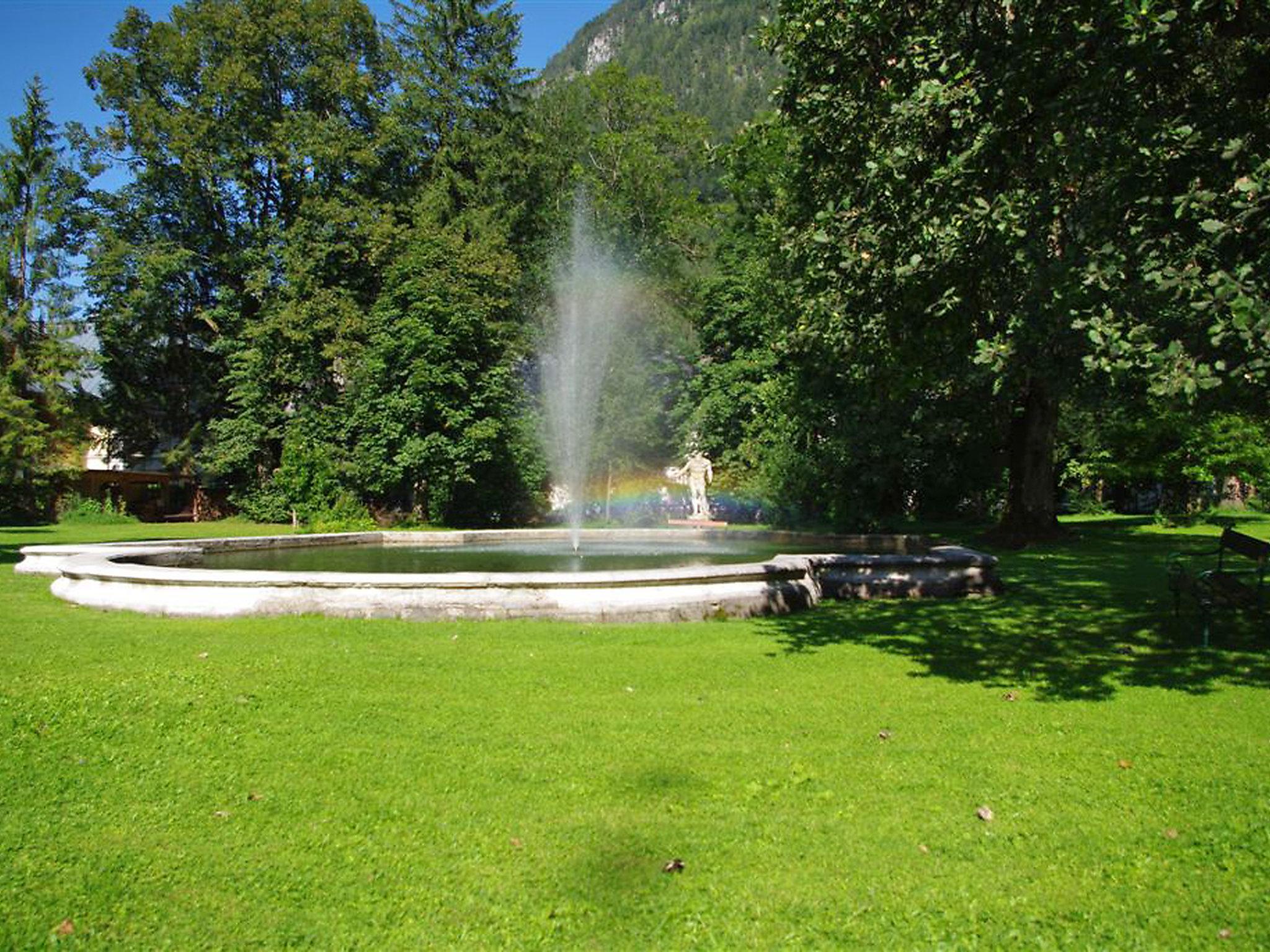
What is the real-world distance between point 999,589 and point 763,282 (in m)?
16.8

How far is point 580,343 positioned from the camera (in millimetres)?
34938

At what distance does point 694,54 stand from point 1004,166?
153731 millimetres

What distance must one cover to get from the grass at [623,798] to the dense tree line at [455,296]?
4.05 metres

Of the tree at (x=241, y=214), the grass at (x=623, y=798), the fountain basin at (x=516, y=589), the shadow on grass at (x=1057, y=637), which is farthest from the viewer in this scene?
the tree at (x=241, y=214)

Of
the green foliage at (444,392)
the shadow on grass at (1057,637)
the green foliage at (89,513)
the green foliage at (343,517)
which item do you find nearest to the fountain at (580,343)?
the green foliage at (444,392)

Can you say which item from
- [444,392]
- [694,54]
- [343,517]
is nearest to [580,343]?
[444,392]

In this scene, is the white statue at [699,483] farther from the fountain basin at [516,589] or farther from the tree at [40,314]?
the tree at [40,314]

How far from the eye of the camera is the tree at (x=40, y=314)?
105 feet

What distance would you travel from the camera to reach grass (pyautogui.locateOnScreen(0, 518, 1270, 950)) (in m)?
2.91

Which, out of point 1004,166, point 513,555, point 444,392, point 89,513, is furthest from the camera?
point 89,513

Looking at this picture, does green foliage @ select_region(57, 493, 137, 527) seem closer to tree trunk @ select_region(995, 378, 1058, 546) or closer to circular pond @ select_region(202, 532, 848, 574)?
circular pond @ select_region(202, 532, 848, 574)

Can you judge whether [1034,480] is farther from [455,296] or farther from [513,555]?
[455,296]

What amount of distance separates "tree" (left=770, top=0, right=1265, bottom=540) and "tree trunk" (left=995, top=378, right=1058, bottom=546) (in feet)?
35.7

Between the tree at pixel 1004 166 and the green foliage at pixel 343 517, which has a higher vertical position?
the tree at pixel 1004 166
